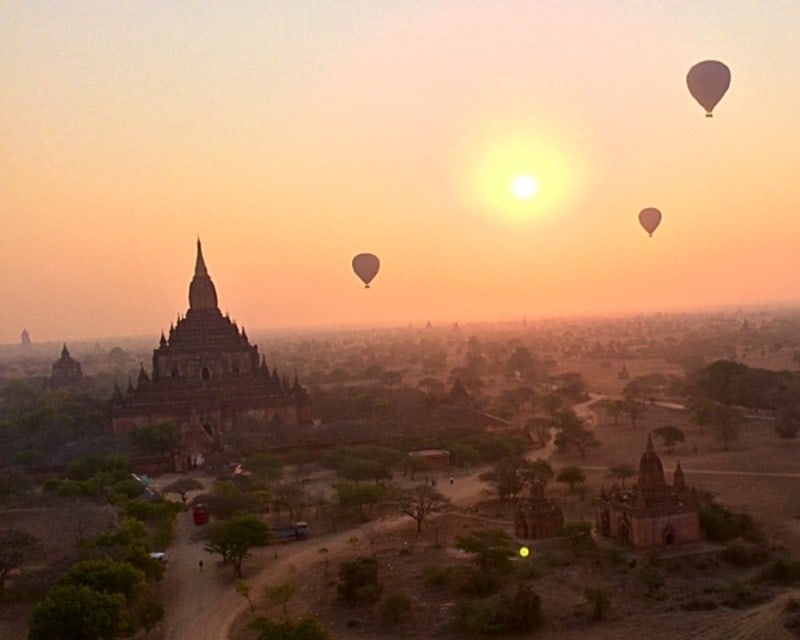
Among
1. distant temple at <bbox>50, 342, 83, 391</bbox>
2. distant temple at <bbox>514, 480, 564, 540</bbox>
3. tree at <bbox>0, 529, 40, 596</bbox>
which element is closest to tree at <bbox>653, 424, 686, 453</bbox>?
distant temple at <bbox>514, 480, 564, 540</bbox>

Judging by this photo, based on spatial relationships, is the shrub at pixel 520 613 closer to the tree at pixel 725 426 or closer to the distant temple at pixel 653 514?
the distant temple at pixel 653 514

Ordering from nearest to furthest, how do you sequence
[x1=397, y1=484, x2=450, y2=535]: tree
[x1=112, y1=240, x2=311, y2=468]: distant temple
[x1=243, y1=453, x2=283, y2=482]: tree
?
[x1=397, y1=484, x2=450, y2=535]: tree, [x1=243, y1=453, x2=283, y2=482]: tree, [x1=112, y1=240, x2=311, y2=468]: distant temple

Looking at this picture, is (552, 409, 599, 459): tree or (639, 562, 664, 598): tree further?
(552, 409, 599, 459): tree

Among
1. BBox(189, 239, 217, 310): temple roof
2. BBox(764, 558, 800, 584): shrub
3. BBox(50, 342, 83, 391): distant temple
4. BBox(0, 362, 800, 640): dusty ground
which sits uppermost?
BBox(189, 239, 217, 310): temple roof

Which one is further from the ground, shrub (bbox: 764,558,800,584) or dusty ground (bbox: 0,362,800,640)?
shrub (bbox: 764,558,800,584)

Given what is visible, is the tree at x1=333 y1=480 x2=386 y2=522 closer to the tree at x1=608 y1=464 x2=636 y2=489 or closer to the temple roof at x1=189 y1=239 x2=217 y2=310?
the tree at x1=608 y1=464 x2=636 y2=489

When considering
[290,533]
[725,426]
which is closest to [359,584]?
[290,533]

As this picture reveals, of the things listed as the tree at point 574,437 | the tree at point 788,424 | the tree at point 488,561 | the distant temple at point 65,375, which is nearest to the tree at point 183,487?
the tree at point 488,561
